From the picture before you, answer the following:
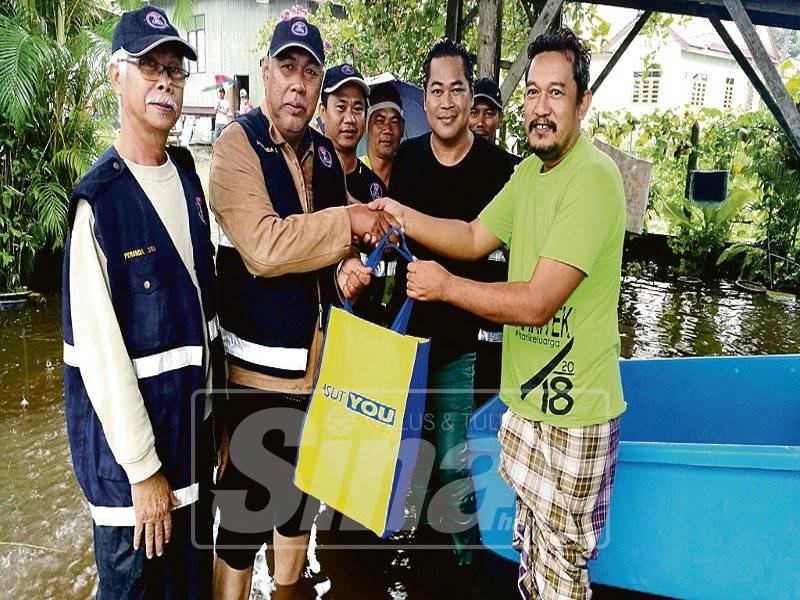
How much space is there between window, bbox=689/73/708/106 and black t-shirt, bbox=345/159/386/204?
21947 mm

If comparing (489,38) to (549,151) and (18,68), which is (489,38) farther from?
(18,68)

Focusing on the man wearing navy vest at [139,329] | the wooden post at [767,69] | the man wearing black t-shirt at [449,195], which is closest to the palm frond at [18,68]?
the man wearing black t-shirt at [449,195]

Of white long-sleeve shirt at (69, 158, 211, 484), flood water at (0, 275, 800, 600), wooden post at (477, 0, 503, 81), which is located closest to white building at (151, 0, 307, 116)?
flood water at (0, 275, 800, 600)

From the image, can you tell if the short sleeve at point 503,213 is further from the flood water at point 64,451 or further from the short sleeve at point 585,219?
the flood water at point 64,451

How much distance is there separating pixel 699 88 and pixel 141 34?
24.2m

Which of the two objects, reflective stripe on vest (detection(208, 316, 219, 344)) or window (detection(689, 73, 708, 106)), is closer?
reflective stripe on vest (detection(208, 316, 219, 344))

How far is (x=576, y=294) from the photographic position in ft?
6.00

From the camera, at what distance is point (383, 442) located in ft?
6.37

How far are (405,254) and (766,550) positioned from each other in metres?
1.62

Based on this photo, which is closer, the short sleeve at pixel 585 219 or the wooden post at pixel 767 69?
the short sleeve at pixel 585 219

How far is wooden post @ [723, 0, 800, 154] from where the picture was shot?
4621 mm

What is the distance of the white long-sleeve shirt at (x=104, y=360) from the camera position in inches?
58.2

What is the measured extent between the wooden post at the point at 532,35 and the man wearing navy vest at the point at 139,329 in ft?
10.1

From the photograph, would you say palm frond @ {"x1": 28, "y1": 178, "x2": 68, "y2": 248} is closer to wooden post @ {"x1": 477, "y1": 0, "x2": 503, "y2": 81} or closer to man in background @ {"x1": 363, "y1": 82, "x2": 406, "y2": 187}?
man in background @ {"x1": 363, "y1": 82, "x2": 406, "y2": 187}
